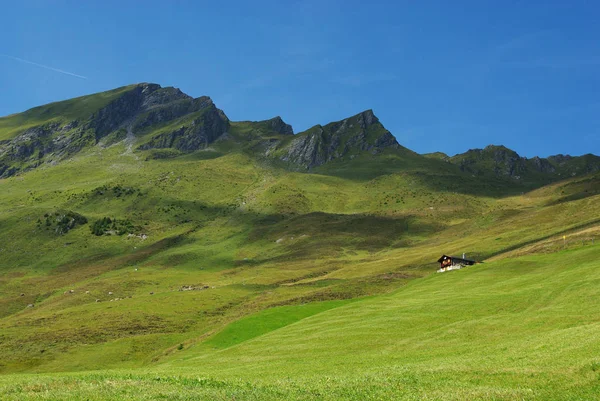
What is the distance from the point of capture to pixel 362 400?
2361 centimetres

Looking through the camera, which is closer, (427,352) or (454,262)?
(427,352)

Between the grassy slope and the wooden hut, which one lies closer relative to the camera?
the grassy slope

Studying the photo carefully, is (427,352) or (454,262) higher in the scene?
(427,352)

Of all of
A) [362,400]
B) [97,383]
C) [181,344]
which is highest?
[97,383]

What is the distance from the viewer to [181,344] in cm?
7250

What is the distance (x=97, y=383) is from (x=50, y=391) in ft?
9.55

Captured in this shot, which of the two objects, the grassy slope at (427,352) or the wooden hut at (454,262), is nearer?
the grassy slope at (427,352)

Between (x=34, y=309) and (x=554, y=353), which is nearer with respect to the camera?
(x=554, y=353)

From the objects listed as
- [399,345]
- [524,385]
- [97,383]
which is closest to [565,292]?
[399,345]

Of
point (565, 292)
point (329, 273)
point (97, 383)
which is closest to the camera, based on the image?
point (97, 383)

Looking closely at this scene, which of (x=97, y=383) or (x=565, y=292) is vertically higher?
(x=97, y=383)

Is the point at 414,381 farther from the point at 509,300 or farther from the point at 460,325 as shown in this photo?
the point at 509,300

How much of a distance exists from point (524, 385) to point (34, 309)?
125 metres

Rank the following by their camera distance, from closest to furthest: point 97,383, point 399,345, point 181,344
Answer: point 97,383
point 399,345
point 181,344
